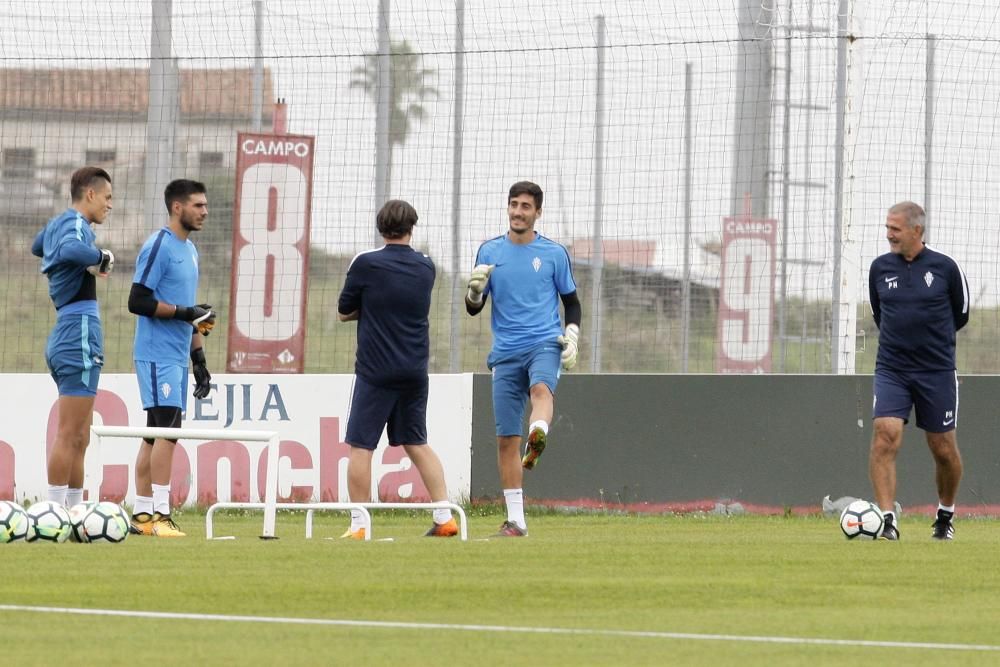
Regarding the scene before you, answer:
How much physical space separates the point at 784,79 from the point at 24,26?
21.0 ft

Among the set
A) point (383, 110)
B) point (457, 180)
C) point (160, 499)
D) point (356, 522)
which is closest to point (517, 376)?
point (356, 522)

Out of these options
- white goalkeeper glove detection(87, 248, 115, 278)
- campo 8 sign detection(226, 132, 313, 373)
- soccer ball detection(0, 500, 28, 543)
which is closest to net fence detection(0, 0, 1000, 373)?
campo 8 sign detection(226, 132, 313, 373)

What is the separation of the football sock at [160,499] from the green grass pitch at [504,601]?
39cm

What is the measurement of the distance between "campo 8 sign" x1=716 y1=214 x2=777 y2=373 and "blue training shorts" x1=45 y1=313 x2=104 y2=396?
638 centimetres

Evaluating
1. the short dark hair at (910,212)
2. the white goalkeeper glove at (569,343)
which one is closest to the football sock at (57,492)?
the white goalkeeper glove at (569,343)

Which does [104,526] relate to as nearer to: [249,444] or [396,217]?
[396,217]

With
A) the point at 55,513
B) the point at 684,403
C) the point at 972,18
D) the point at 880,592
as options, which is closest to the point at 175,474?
the point at 684,403

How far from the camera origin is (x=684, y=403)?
15.8m

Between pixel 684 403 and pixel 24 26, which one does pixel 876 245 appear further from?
pixel 24 26

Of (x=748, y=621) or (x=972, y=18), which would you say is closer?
(x=748, y=621)

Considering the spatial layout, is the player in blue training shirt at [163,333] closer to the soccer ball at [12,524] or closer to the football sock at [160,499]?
the football sock at [160,499]

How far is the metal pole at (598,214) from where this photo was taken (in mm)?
A: 16344

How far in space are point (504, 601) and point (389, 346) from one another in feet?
12.8

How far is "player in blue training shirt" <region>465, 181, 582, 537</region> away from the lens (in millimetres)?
11531
